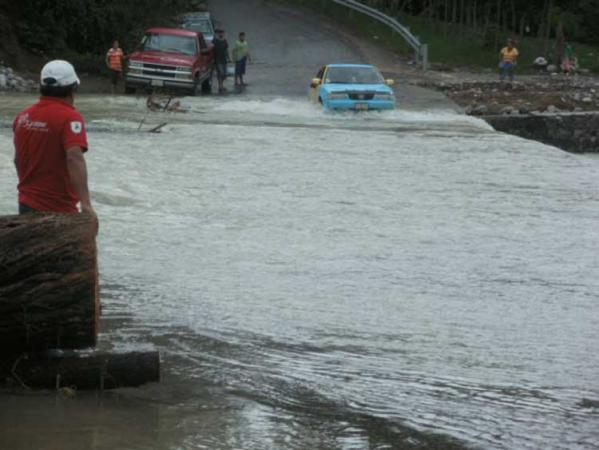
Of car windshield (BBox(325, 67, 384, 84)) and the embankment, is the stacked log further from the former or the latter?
the embankment

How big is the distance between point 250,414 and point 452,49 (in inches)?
1571

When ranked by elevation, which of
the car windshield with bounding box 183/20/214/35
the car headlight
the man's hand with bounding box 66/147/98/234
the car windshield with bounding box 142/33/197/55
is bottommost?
the car headlight

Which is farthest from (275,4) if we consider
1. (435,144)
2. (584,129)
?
(435,144)

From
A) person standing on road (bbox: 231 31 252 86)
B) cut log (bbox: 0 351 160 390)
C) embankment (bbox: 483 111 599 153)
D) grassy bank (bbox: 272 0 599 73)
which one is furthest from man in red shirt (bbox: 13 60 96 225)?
grassy bank (bbox: 272 0 599 73)

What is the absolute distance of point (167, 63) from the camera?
27.6 m

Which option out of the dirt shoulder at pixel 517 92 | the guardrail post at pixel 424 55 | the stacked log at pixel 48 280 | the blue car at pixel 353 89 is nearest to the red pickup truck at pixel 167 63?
the blue car at pixel 353 89

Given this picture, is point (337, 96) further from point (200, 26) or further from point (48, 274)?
point (48, 274)

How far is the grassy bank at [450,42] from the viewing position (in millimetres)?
42375

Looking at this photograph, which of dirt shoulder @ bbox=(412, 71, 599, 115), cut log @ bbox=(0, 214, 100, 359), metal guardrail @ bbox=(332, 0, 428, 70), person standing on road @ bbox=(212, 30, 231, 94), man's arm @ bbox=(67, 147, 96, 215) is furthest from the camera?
metal guardrail @ bbox=(332, 0, 428, 70)

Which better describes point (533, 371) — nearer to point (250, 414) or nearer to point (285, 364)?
point (285, 364)

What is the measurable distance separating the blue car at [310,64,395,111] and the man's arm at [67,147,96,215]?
59.9ft

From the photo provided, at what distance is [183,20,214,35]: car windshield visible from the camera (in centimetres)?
3700

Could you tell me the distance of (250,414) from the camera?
6.01 m

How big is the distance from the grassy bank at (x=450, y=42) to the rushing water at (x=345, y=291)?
23.6m
